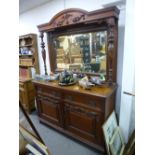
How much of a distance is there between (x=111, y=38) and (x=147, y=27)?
121 cm

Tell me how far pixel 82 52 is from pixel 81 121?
1.17 meters

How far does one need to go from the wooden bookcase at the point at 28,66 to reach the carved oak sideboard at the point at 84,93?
0.64m

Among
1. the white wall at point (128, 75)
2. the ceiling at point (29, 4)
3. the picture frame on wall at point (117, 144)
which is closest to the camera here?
the white wall at point (128, 75)

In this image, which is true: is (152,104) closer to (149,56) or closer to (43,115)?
(149,56)

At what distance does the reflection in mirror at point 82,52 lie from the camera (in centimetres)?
205

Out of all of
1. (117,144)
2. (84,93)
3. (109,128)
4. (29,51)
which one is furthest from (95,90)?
(29,51)

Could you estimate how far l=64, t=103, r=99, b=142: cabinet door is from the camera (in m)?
1.74

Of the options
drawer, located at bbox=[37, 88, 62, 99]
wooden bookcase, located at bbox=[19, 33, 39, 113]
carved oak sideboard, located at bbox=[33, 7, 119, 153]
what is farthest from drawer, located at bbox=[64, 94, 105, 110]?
wooden bookcase, located at bbox=[19, 33, 39, 113]

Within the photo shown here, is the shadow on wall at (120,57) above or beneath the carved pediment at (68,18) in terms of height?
beneath

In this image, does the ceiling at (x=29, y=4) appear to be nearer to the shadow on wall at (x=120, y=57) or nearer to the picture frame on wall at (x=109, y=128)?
the shadow on wall at (x=120, y=57)

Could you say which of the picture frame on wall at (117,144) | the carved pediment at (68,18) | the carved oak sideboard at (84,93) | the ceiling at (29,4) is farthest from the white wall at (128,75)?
the ceiling at (29,4)

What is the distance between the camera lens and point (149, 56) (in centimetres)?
52

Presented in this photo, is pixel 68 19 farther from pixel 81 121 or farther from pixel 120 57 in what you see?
pixel 81 121

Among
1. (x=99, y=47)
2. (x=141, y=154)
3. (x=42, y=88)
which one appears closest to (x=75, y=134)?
(x=42, y=88)
